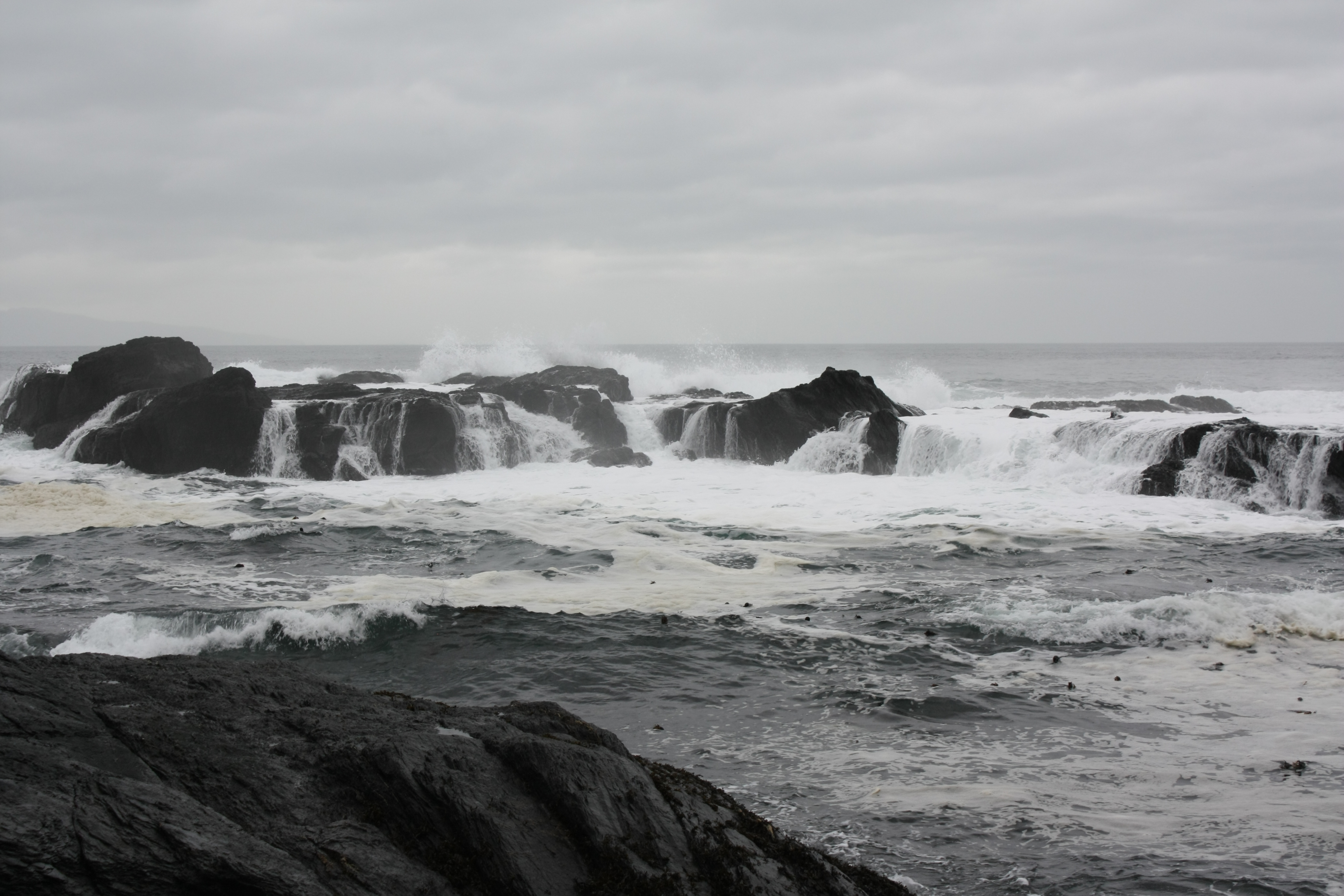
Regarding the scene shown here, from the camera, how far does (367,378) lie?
39219 mm

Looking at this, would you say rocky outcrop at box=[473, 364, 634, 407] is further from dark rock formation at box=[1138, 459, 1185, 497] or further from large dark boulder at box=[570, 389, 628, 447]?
dark rock formation at box=[1138, 459, 1185, 497]

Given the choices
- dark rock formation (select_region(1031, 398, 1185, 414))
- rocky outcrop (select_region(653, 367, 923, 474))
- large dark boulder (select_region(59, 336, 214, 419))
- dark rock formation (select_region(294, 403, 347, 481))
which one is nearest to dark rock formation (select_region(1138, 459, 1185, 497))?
rocky outcrop (select_region(653, 367, 923, 474))

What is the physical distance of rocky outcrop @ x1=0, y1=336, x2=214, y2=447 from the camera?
→ 30.2 m

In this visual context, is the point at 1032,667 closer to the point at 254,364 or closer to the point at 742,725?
the point at 742,725

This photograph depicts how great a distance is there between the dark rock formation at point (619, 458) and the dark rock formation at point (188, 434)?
9349 mm

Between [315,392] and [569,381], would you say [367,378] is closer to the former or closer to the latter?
[569,381]

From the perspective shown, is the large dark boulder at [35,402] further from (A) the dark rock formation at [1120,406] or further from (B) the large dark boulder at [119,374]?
(A) the dark rock formation at [1120,406]

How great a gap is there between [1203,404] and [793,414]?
682 inches

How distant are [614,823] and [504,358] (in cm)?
4269

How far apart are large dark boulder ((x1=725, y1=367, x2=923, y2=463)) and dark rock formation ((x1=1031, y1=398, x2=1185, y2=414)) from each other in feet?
20.9

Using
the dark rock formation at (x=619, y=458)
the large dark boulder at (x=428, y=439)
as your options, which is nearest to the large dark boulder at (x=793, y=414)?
the dark rock formation at (x=619, y=458)

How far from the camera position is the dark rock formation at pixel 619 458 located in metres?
27.5

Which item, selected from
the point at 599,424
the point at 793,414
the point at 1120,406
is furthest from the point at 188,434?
the point at 1120,406

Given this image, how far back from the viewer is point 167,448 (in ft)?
83.0
